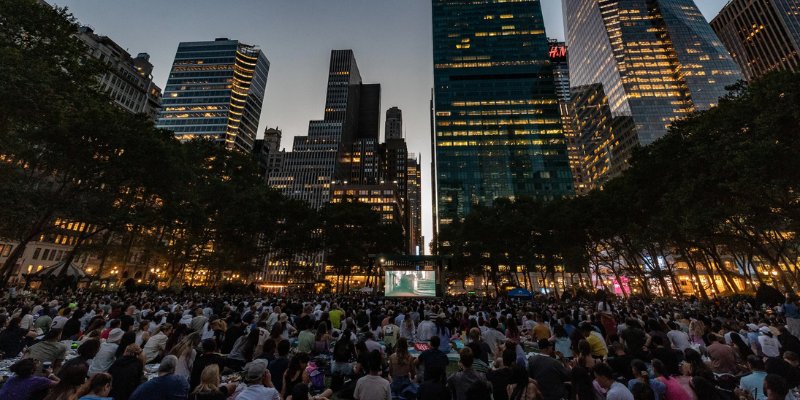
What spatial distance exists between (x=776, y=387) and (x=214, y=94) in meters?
149

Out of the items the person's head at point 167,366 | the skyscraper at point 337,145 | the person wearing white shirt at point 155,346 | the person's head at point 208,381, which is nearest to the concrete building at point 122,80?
the skyscraper at point 337,145

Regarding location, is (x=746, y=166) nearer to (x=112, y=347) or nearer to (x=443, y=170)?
(x=112, y=347)

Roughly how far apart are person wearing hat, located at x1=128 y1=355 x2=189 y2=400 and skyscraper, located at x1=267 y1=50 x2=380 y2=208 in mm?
99797

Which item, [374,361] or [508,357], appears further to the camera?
[508,357]

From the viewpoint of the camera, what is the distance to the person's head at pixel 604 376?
5.17m

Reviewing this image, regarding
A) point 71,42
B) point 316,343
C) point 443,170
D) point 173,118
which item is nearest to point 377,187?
point 443,170

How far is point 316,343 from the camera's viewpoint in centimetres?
964

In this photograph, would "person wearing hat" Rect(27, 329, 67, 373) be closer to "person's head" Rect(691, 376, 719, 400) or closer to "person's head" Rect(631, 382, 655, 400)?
"person's head" Rect(631, 382, 655, 400)

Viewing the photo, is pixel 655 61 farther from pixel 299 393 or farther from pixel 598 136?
pixel 299 393

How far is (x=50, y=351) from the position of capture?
6574 millimetres

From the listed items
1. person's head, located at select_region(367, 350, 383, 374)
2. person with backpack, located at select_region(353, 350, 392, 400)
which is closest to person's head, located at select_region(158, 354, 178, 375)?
person with backpack, located at select_region(353, 350, 392, 400)

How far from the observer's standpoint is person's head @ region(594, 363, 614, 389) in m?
5.17

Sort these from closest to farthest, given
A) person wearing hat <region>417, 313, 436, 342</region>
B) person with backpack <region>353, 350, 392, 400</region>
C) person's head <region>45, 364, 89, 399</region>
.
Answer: person's head <region>45, 364, 89, 399</region> → person with backpack <region>353, 350, 392, 400</region> → person wearing hat <region>417, 313, 436, 342</region>

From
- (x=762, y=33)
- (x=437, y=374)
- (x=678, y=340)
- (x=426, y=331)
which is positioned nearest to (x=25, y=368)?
(x=437, y=374)
